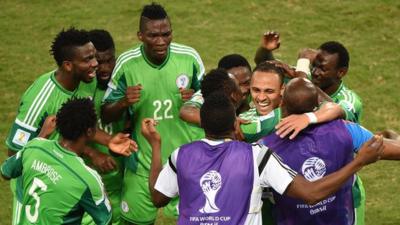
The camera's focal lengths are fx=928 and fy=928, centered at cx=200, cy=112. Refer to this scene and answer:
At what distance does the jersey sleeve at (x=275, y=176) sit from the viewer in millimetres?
7484

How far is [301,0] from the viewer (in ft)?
62.8

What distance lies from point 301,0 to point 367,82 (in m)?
3.40

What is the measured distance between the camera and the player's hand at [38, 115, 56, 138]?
881 centimetres

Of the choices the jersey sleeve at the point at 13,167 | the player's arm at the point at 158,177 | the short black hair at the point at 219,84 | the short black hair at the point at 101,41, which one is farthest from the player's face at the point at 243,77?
the jersey sleeve at the point at 13,167

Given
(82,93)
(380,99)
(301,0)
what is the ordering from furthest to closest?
(301,0) → (380,99) → (82,93)

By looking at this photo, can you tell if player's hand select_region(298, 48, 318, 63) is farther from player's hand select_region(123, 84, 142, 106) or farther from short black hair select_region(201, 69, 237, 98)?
player's hand select_region(123, 84, 142, 106)

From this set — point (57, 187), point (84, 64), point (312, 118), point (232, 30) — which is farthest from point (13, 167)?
point (232, 30)

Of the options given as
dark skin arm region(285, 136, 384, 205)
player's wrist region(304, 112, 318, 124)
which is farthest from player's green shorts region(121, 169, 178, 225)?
dark skin arm region(285, 136, 384, 205)

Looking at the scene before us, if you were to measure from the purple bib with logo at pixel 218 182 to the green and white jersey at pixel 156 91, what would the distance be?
2860 millimetres

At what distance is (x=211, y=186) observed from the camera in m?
7.42

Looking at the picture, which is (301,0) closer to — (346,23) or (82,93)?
(346,23)

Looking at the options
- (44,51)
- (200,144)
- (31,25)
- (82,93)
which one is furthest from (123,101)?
→ (31,25)

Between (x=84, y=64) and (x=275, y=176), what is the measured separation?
9.76 feet

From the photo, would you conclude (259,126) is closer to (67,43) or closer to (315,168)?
(315,168)
